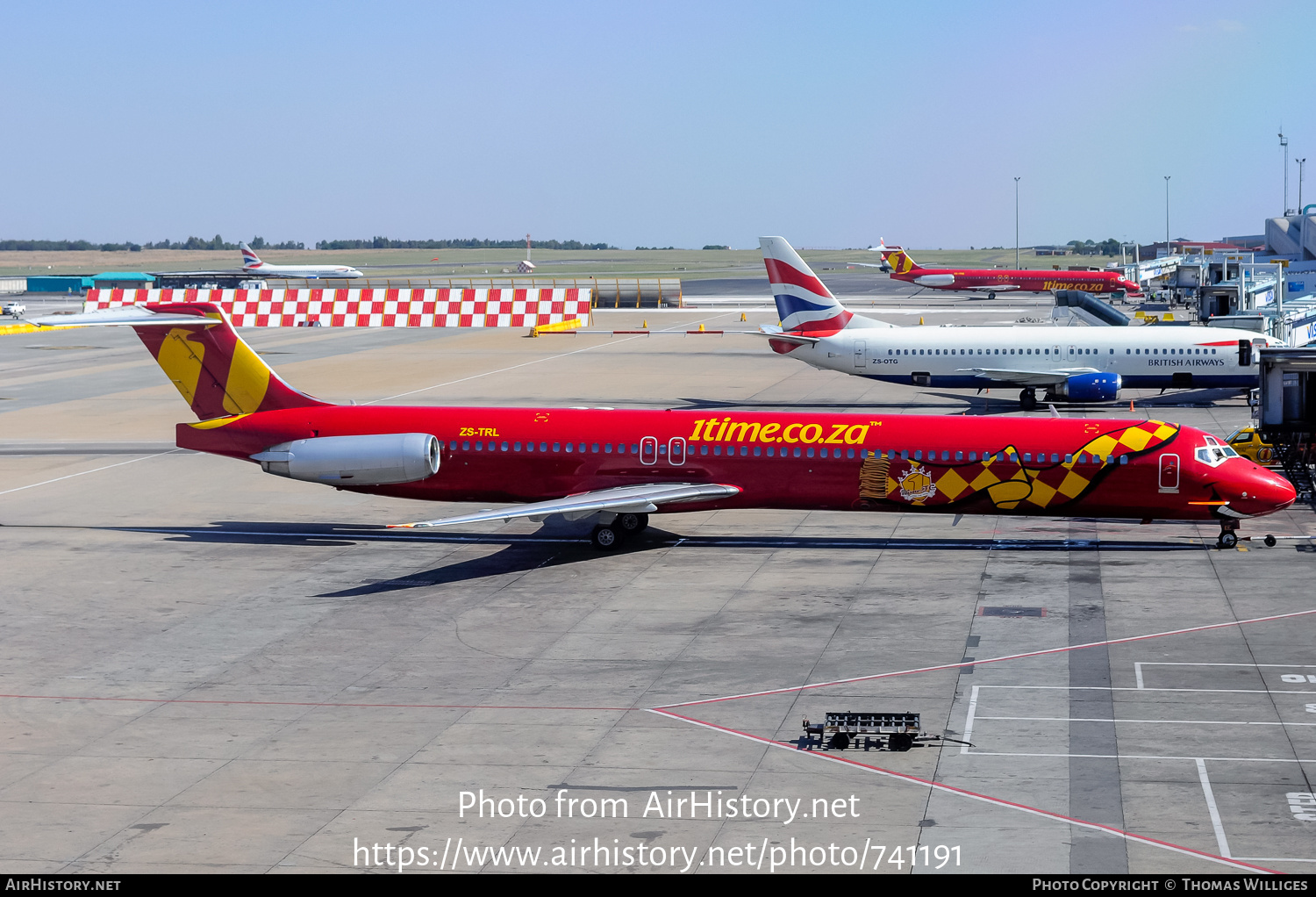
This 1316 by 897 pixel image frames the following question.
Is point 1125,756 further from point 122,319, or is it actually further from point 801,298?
point 801,298

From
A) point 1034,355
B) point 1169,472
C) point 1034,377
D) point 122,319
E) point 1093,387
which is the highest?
point 122,319

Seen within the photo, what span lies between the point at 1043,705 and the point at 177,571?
1946cm

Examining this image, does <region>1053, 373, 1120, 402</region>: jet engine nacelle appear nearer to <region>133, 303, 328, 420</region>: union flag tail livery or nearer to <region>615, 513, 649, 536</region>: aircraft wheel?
<region>615, 513, 649, 536</region>: aircraft wheel

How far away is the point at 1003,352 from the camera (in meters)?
57.8

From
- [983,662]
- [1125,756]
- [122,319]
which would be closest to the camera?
[1125,756]

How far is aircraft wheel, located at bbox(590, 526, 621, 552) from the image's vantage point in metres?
32.9

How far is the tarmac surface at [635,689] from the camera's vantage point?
16.4m

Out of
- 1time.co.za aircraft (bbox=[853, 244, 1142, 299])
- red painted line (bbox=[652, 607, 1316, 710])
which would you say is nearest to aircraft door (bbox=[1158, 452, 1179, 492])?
red painted line (bbox=[652, 607, 1316, 710])

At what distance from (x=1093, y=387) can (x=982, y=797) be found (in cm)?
4168

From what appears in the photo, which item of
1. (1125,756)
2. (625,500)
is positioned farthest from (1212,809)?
(625,500)

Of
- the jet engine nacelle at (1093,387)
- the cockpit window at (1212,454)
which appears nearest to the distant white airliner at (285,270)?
the jet engine nacelle at (1093,387)

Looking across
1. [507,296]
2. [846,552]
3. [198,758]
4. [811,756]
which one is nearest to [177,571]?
[198,758]

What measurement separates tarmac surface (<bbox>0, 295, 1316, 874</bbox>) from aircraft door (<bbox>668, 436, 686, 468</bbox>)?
216 centimetres

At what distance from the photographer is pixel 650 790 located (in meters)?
17.9
